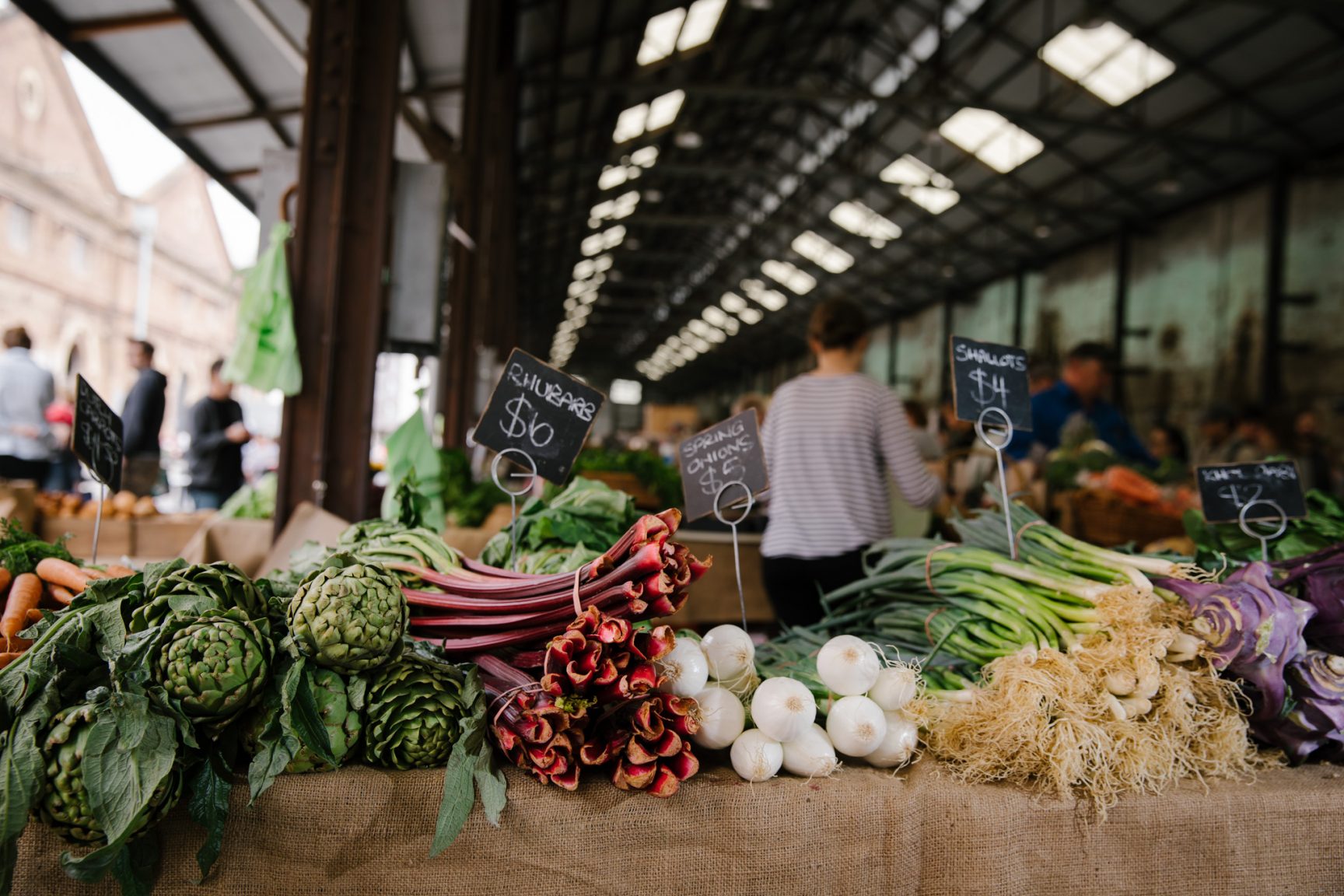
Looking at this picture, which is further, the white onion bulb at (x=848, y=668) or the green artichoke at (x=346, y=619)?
the white onion bulb at (x=848, y=668)

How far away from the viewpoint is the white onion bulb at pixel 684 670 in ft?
4.14

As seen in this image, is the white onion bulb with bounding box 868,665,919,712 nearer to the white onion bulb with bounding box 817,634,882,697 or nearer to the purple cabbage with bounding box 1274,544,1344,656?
the white onion bulb with bounding box 817,634,882,697

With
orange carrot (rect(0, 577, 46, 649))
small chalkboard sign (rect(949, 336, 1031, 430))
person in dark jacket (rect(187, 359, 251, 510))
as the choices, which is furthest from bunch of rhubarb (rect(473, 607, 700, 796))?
person in dark jacket (rect(187, 359, 251, 510))

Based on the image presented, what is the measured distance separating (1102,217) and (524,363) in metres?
15.5

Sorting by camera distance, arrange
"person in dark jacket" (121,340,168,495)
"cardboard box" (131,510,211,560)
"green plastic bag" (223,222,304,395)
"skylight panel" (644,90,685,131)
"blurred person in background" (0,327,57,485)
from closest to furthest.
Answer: "green plastic bag" (223,222,304,395) < "cardboard box" (131,510,211,560) < "person in dark jacket" (121,340,168,495) < "blurred person in background" (0,327,57,485) < "skylight panel" (644,90,685,131)

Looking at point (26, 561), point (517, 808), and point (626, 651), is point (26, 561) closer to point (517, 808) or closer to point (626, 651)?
point (517, 808)

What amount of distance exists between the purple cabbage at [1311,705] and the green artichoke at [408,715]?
1423mm

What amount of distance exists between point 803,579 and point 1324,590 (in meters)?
1.44

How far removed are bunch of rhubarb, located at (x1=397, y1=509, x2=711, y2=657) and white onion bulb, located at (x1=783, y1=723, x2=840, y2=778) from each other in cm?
31

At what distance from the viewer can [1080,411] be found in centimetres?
500

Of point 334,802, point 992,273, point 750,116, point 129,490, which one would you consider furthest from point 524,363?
point 992,273

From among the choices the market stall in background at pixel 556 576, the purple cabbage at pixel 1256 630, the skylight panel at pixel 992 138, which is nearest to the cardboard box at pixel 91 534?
the market stall in background at pixel 556 576

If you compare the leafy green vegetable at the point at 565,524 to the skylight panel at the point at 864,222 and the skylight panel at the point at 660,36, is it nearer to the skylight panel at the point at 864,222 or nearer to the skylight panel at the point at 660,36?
the skylight panel at the point at 660,36

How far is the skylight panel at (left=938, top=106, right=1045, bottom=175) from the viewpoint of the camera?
1322 centimetres
